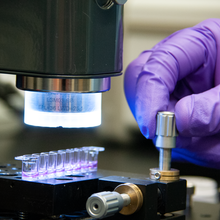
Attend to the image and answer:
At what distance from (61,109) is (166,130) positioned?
185 millimetres

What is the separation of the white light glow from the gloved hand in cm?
21

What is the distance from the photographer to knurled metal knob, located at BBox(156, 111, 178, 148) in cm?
62

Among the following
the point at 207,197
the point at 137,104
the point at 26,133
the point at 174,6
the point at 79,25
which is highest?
the point at 174,6

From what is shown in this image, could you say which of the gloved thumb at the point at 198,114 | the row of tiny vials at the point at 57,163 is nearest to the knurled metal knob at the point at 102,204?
the row of tiny vials at the point at 57,163

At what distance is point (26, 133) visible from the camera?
1311mm

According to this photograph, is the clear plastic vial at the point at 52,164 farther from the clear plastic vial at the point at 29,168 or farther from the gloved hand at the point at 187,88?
the gloved hand at the point at 187,88

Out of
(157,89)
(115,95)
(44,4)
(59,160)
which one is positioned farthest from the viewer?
(115,95)

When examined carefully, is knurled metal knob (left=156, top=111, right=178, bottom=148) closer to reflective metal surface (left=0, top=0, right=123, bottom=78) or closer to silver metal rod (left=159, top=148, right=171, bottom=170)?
silver metal rod (left=159, top=148, right=171, bottom=170)

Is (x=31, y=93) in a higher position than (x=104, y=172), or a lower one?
higher

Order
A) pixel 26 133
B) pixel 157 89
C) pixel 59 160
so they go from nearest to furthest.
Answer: pixel 59 160, pixel 157 89, pixel 26 133

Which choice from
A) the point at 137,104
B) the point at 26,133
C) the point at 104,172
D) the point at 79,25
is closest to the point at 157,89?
the point at 137,104

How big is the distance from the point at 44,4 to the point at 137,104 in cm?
39

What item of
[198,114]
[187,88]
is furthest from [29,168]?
[187,88]

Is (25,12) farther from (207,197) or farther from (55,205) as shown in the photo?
(207,197)
